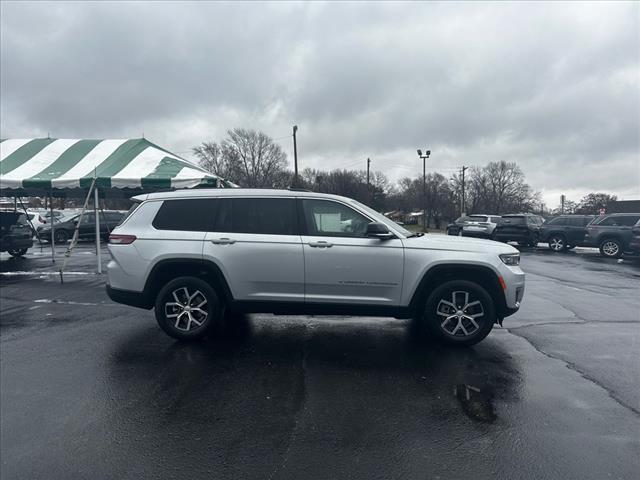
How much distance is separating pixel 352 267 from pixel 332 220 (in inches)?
25.7

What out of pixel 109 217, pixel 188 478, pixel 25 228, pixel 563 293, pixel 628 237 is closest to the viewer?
pixel 188 478

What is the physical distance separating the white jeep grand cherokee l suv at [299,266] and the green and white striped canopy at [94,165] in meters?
4.77

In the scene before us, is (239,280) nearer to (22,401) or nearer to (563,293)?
(22,401)

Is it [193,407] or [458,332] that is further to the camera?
[458,332]

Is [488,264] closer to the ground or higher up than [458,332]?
higher up

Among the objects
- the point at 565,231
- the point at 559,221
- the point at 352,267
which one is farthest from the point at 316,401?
the point at 559,221

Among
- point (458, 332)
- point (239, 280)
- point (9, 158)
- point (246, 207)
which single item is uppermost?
point (9, 158)

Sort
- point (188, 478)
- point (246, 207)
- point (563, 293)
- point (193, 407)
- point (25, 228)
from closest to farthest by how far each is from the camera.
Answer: point (188, 478) < point (193, 407) < point (246, 207) < point (563, 293) < point (25, 228)

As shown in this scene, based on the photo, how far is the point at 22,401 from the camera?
357 cm

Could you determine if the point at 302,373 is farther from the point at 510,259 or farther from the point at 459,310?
the point at 510,259

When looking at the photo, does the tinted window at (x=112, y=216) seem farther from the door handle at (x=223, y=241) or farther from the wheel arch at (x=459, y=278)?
the wheel arch at (x=459, y=278)

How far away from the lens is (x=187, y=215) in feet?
16.7

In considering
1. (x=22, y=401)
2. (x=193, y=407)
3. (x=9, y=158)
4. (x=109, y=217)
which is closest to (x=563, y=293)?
(x=193, y=407)

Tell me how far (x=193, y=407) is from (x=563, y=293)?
8.05 metres
